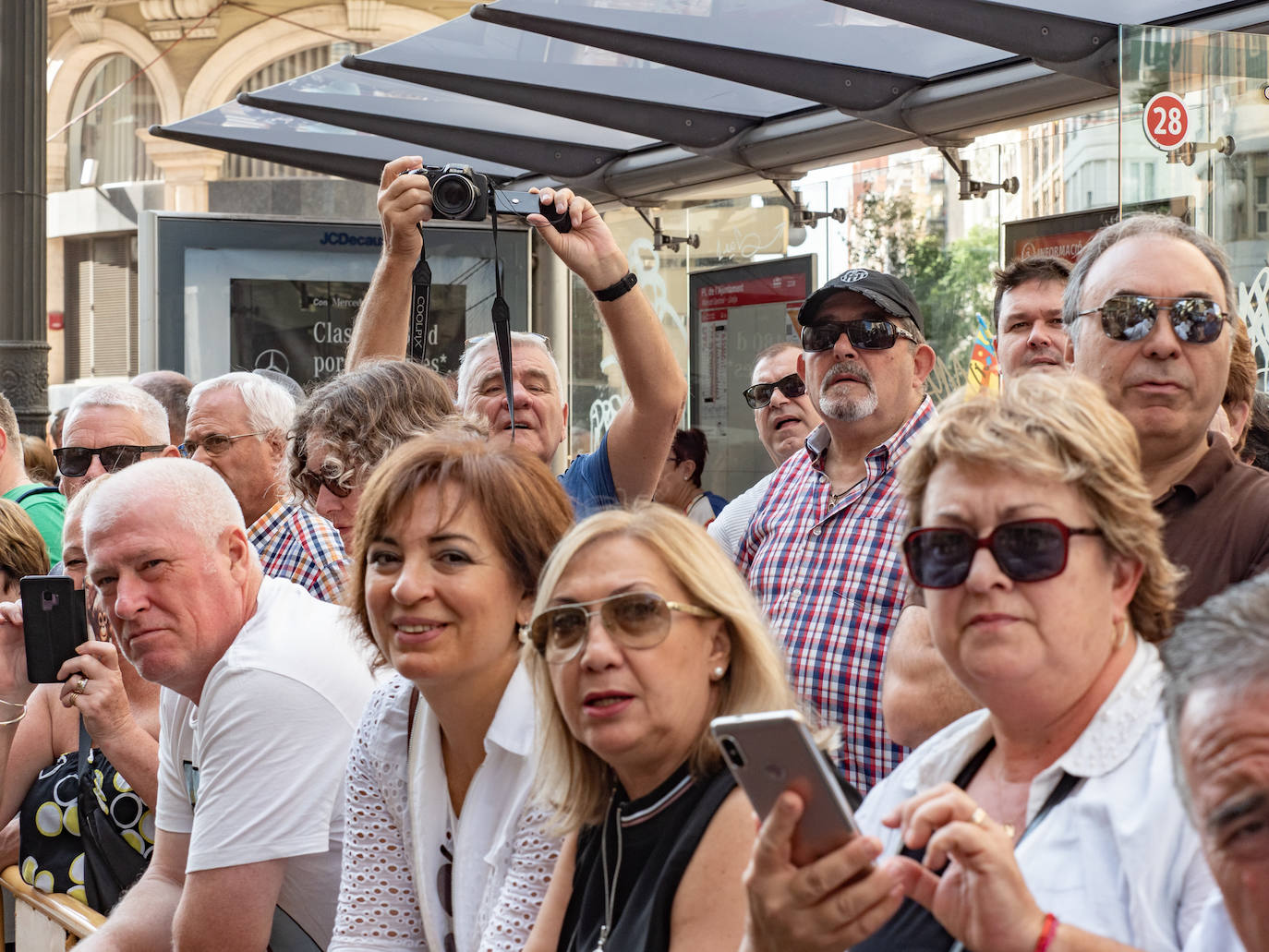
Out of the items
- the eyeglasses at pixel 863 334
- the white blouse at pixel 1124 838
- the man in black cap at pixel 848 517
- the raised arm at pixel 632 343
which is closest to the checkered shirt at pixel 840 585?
the man in black cap at pixel 848 517

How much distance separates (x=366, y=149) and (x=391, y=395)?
5991 mm

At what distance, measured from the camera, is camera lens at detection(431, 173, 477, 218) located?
4.23 m

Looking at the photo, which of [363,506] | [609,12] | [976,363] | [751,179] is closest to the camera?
[363,506]

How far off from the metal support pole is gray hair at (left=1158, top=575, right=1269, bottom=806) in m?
7.73

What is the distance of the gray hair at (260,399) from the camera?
564 centimetres

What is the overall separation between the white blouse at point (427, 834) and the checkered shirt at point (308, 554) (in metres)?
1.23

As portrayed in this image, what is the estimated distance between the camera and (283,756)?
3355 mm

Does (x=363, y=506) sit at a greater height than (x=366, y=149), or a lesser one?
lesser

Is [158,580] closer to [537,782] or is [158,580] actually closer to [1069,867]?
[537,782]

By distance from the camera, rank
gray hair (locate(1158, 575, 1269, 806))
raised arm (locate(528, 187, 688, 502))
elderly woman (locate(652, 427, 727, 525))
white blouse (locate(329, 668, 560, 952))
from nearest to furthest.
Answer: gray hair (locate(1158, 575, 1269, 806)) → white blouse (locate(329, 668, 560, 952)) → raised arm (locate(528, 187, 688, 502)) → elderly woman (locate(652, 427, 727, 525))

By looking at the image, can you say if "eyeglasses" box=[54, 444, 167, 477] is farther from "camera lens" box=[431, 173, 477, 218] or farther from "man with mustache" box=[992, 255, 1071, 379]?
"man with mustache" box=[992, 255, 1071, 379]

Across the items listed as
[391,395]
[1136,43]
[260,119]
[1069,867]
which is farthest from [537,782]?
Result: [260,119]

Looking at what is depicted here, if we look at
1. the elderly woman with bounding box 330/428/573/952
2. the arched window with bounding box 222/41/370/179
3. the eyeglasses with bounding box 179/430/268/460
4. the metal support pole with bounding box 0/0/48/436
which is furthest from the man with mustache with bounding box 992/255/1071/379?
the arched window with bounding box 222/41/370/179

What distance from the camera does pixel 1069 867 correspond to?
1.91 metres
